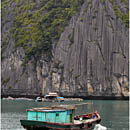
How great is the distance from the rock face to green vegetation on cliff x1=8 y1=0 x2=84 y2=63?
3.49 meters

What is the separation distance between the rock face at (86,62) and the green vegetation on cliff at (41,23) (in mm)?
3490

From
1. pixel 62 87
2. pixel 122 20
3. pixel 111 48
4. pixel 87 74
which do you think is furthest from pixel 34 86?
pixel 122 20

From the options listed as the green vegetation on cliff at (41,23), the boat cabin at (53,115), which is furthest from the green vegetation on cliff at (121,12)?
the boat cabin at (53,115)

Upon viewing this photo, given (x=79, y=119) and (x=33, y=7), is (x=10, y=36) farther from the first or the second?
(x=79, y=119)

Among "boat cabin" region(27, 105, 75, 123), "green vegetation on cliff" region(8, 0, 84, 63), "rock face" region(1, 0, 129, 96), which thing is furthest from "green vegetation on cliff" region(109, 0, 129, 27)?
"boat cabin" region(27, 105, 75, 123)

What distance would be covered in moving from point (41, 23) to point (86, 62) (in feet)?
87.6

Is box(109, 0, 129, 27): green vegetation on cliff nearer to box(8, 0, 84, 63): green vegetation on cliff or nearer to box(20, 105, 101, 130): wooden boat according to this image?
box(8, 0, 84, 63): green vegetation on cliff

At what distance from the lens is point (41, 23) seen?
140500 millimetres

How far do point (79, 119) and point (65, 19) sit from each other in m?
93.0

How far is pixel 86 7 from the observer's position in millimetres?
132500

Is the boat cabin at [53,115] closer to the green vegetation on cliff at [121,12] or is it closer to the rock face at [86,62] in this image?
the rock face at [86,62]

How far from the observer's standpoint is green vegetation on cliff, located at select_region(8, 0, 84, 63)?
134 metres

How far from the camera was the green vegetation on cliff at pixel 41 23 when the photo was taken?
5281 inches

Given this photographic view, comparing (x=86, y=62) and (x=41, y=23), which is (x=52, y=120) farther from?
(x=41, y=23)
